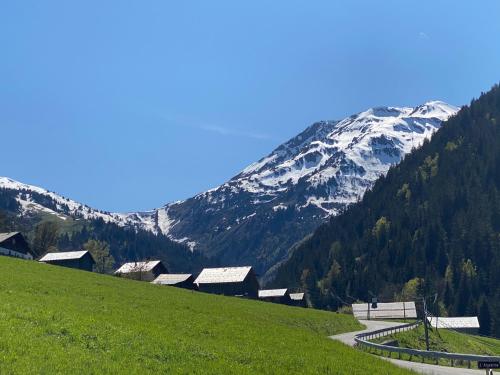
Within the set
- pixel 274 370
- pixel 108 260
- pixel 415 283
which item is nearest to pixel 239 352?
pixel 274 370

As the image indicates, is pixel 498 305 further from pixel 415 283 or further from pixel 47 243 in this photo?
→ pixel 47 243

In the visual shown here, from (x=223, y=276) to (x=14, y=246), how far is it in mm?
48699

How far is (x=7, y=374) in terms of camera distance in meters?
16.9

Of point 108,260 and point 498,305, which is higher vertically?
point 108,260

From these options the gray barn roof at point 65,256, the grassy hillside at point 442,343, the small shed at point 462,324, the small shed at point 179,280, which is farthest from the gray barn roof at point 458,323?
the gray barn roof at point 65,256

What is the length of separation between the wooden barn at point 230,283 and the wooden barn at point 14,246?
39.9 m

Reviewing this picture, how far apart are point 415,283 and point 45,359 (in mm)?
188307

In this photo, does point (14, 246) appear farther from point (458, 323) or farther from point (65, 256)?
point (458, 323)

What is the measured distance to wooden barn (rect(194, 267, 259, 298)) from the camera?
12338cm

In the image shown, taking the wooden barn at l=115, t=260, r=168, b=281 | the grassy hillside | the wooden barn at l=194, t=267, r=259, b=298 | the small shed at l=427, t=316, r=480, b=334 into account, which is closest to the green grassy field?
the grassy hillside

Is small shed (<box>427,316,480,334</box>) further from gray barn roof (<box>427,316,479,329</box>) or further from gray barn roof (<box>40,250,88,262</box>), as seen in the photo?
gray barn roof (<box>40,250,88,262</box>)

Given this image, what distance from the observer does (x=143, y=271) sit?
12988cm

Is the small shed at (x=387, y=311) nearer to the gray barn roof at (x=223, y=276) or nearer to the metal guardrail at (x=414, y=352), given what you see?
the gray barn roof at (x=223, y=276)

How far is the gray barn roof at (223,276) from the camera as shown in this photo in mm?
124375
